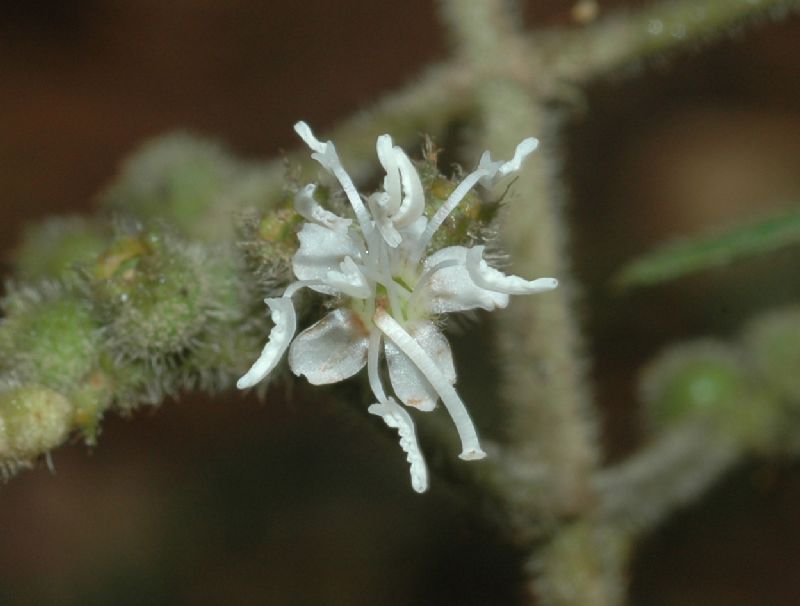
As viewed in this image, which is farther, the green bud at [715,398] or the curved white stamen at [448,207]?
the green bud at [715,398]

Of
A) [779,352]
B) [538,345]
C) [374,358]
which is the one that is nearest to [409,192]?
[374,358]

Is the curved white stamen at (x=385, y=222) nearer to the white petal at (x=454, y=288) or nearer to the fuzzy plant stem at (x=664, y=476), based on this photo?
the white petal at (x=454, y=288)

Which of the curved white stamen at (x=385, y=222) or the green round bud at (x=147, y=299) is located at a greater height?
Result: the green round bud at (x=147, y=299)

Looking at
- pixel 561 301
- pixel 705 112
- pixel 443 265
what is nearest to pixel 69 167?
pixel 705 112

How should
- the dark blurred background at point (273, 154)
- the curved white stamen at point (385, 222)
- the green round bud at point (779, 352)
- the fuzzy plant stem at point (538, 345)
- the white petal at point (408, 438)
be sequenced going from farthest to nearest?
the dark blurred background at point (273, 154) → the green round bud at point (779, 352) → the fuzzy plant stem at point (538, 345) → the curved white stamen at point (385, 222) → the white petal at point (408, 438)

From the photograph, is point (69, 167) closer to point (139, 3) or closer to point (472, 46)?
point (139, 3)

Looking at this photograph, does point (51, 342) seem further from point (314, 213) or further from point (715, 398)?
point (715, 398)

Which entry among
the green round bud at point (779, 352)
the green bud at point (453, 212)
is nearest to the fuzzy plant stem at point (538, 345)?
the green round bud at point (779, 352)

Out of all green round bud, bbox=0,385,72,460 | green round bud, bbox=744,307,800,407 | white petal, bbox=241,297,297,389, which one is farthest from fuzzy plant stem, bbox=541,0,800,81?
green round bud, bbox=0,385,72,460
